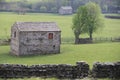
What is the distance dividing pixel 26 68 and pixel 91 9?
77570 millimetres

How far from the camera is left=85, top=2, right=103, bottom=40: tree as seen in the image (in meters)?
94.6

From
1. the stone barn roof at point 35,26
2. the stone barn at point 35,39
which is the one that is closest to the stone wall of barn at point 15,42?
the stone barn at point 35,39

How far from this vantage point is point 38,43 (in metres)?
66.8

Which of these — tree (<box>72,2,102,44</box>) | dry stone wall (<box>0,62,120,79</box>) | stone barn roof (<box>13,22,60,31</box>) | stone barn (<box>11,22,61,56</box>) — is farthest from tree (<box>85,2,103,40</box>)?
dry stone wall (<box>0,62,120,79</box>)

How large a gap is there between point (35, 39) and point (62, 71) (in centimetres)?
4387

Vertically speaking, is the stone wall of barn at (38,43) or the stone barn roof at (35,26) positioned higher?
the stone barn roof at (35,26)

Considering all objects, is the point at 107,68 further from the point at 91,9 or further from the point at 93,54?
the point at 91,9

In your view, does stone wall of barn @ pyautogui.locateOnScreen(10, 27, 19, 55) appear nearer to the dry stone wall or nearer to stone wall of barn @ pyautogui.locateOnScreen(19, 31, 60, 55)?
stone wall of barn @ pyautogui.locateOnScreen(19, 31, 60, 55)

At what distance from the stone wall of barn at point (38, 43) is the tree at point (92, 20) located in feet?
90.9

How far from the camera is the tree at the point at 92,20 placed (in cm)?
9459

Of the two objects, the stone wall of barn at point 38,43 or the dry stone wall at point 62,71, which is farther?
the stone wall of barn at point 38,43

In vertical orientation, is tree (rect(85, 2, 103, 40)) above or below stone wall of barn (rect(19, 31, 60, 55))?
above

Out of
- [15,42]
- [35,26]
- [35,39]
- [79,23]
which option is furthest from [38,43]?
[79,23]

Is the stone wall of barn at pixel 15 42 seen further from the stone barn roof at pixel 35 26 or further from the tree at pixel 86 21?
the tree at pixel 86 21
